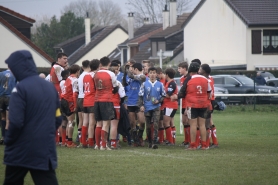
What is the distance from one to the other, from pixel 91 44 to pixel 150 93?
70.2 metres

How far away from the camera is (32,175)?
22.7ft

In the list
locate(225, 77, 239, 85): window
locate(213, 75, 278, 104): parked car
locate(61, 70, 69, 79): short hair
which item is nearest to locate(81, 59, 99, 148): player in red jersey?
locate(61, 70, 69, 79): short hair

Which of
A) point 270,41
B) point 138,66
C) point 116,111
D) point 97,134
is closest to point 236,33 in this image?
point 270,41

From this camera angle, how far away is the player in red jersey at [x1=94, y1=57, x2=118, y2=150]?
14.0 meters

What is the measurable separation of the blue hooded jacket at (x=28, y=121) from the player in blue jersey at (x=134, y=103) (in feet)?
26.9

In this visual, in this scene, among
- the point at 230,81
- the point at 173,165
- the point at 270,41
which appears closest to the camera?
the point at 173,165

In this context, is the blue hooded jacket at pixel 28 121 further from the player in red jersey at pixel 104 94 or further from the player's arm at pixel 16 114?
the player in red jersey at pixel 104 94

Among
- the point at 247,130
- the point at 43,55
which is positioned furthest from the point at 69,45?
the point at 247,130

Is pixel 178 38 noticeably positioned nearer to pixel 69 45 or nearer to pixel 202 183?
pixel 69 45

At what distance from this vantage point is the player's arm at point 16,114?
6.75 m

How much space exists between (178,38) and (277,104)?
35109 mm

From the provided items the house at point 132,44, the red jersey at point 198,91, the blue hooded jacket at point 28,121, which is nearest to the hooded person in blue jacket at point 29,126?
the blue hooded jacket at point 28,121

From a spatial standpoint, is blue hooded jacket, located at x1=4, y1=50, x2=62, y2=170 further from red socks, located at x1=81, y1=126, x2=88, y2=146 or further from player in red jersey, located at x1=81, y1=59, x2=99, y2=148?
red socks, located at x1=81, y1=126, x2=88, y2=146

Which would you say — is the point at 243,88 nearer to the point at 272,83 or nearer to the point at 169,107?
the point at 272,83
